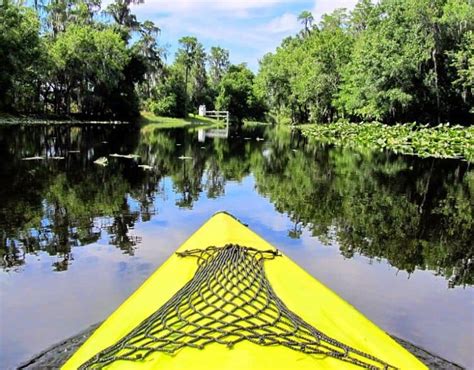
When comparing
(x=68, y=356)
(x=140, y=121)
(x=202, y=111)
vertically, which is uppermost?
(x=202, y=111)

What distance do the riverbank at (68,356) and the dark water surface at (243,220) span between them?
0.11 metres

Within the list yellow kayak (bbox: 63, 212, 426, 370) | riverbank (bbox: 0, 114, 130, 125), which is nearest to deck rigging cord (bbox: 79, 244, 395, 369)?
yellow kayak (bbox: 63, 212, 426, 370)

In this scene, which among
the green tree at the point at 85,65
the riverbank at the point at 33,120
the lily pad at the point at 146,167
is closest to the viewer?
the lily pad at the point at 146,167

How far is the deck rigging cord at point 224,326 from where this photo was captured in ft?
8.07

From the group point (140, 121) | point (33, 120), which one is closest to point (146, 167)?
point (33, 120)

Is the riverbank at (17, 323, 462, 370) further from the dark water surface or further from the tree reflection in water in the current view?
the tree reflection in water

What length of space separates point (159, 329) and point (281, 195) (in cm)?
939

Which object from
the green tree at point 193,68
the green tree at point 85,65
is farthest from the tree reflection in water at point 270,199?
the green tree at point 193,68

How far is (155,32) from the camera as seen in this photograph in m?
60.1

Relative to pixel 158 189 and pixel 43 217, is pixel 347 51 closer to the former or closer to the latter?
pixel 158 189

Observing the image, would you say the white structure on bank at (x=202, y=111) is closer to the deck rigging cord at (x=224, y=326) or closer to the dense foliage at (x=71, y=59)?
the dense foliage at (x=71, y=59)

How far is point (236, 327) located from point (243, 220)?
6.65 m

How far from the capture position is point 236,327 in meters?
2.57

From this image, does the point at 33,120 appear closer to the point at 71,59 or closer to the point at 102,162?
the point at 71,59
